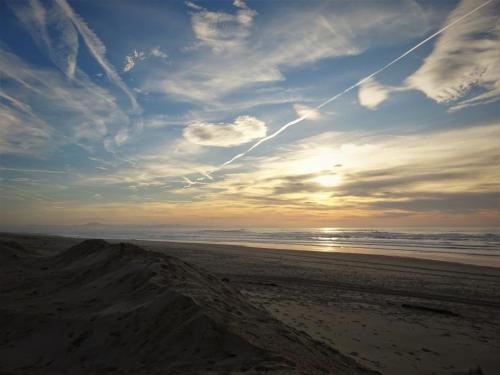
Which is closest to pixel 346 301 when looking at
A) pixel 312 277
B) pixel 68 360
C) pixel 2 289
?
pixel 312 277

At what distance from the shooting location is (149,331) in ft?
15.1

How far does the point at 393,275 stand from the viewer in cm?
1677

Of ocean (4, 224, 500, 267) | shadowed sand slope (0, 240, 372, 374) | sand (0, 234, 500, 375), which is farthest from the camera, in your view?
ocean (4, 224, 500, 267)

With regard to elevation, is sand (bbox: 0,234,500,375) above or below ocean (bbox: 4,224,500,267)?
below

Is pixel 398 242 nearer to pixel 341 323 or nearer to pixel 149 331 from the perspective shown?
pixel 341 323

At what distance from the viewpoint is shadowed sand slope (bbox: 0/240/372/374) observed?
153 inches

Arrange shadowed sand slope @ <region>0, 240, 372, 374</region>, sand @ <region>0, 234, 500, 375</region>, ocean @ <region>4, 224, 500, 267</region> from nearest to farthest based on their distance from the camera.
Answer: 1. shadowed sand slope @ <region>0, 240, 372, 374</region>
2. sand @ <region>0, 234, 500, 375</region>
3. ocean @ <region>4, 224, 500, 267</region>

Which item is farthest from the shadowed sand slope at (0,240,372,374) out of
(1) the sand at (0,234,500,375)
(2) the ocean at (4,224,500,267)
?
(2) the ocean at (4,224,500,267)

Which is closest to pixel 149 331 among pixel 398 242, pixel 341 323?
pixel 341 323

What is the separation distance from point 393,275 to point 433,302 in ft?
20.1

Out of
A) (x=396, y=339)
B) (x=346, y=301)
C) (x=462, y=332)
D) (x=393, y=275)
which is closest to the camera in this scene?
(x=396, y=339)

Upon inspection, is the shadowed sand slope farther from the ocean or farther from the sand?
the ocean

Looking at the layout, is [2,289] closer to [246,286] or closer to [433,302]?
[246,286]

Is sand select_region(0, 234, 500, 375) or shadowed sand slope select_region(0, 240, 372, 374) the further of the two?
sand select_region(0, 234, 500, 375)
